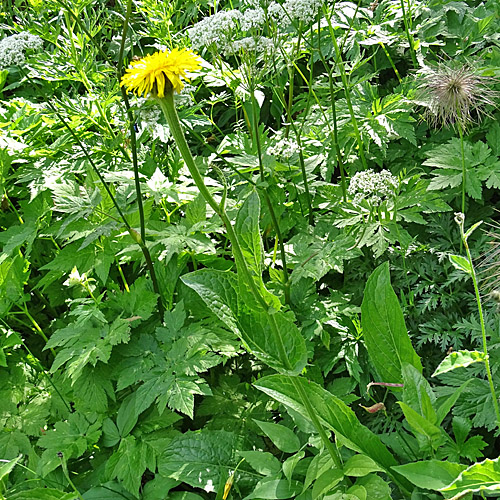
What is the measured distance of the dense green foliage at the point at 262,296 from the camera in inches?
56.1

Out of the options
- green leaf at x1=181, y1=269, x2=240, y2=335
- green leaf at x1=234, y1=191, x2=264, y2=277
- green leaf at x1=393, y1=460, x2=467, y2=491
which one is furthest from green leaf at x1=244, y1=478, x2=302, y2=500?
green leaf at x1=234, y1=191, x2=264, y2=277

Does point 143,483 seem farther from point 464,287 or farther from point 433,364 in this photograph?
point 464,287

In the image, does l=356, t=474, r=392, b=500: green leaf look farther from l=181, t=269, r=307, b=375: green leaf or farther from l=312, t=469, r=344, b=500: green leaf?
l=181, t=269, r=307, b=375: green leaf

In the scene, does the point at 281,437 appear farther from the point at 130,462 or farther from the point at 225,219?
the point at 225,219

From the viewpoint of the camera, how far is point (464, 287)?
1923 mm

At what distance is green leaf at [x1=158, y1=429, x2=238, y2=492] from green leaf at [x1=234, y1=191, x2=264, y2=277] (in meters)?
0.69

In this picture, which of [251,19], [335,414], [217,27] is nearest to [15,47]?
[217,27]

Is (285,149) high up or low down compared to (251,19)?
down

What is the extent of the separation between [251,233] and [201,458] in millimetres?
783

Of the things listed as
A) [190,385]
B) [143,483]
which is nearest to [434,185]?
[190,385]

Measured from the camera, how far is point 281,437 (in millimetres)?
1519

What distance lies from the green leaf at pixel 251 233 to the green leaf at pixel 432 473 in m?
0.54

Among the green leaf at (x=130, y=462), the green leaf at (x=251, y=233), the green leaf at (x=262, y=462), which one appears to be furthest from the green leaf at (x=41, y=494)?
the green leaf at (x=251, y=233)

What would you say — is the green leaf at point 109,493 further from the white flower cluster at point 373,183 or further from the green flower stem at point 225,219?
the white flower cluster at point 373,183
